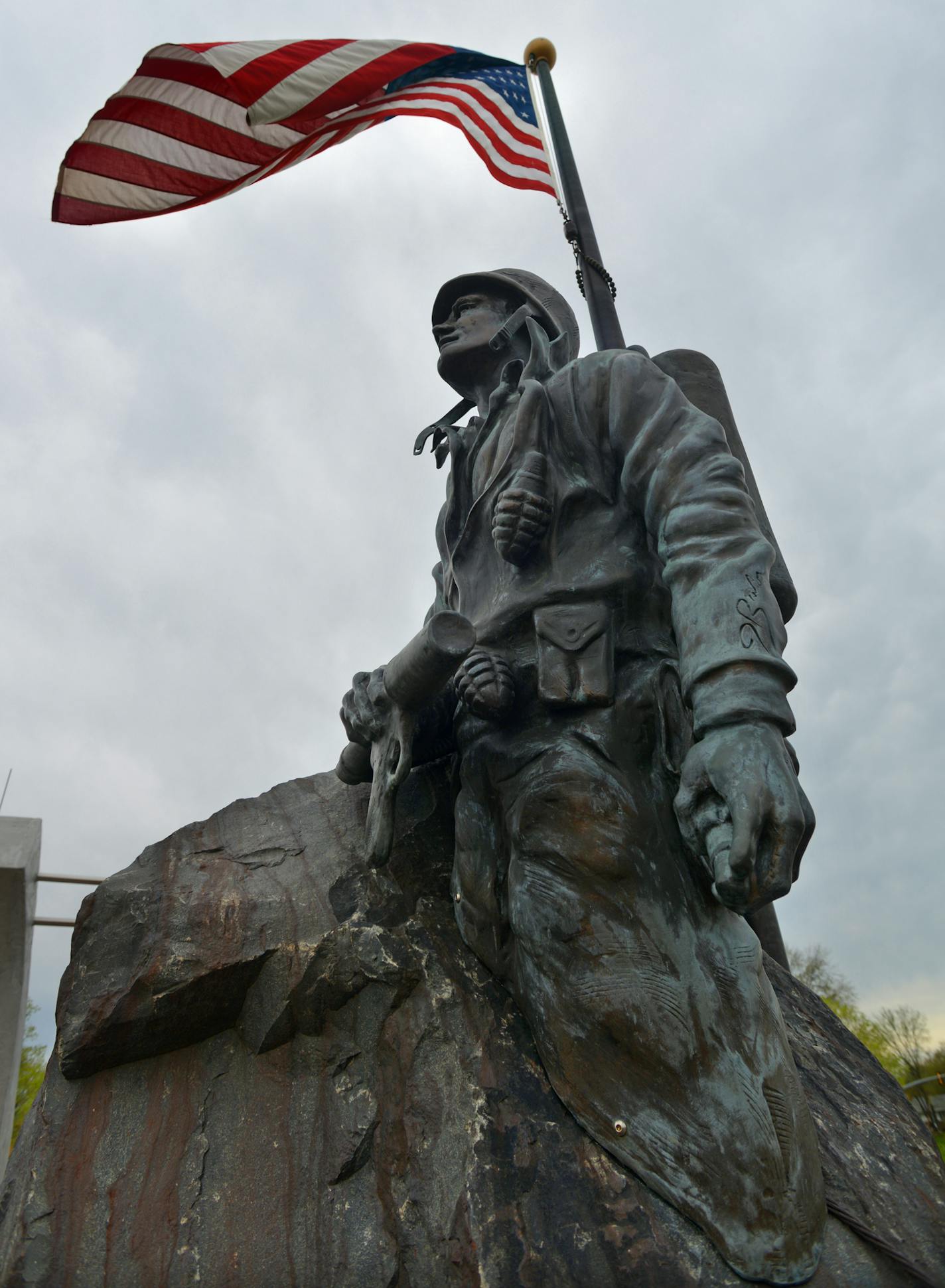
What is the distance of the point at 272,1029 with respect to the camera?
89.3 inches

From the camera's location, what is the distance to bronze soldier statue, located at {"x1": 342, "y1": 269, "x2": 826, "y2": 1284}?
1.79 metres

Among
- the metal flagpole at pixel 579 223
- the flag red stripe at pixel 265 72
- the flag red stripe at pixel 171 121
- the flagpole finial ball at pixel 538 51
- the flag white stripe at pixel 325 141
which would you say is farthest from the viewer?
the flagpole finial ball at pixel 538 51

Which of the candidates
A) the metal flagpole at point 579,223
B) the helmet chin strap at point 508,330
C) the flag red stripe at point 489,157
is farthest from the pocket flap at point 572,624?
the flag red stripe at point 489,157

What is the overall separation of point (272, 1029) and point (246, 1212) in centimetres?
38

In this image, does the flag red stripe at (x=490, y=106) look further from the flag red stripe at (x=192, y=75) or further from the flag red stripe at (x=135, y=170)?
the flag red stripe at (x=135, y=170)

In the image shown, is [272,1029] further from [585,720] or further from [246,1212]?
[585,720]

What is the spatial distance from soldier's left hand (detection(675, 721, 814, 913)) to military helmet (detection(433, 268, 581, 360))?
1710 mm

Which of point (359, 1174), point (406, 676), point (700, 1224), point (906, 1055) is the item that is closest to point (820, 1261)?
point (700, 1224)

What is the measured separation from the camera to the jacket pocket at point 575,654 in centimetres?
223

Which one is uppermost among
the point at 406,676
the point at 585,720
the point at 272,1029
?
the point at 406,676

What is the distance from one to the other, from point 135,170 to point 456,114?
1643 millimetres

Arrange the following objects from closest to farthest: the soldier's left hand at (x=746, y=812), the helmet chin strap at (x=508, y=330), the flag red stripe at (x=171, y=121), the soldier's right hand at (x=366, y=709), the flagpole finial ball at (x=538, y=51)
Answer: the soldier's left hand at (x=746, y=812) → the soldier's right hand at (x=366, y=709) → the helmet chin strap at (x=508, y=330) → the flag red stripe at (x=171, y=121) → the flagpole finial ball at (x=538, y=51)

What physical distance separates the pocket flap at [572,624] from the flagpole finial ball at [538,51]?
4.61 meters

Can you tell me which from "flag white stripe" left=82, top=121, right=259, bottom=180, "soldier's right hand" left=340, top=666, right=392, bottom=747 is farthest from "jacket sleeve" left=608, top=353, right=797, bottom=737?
"flag white stripe" left=82, top=121, right=259, bottom=180
